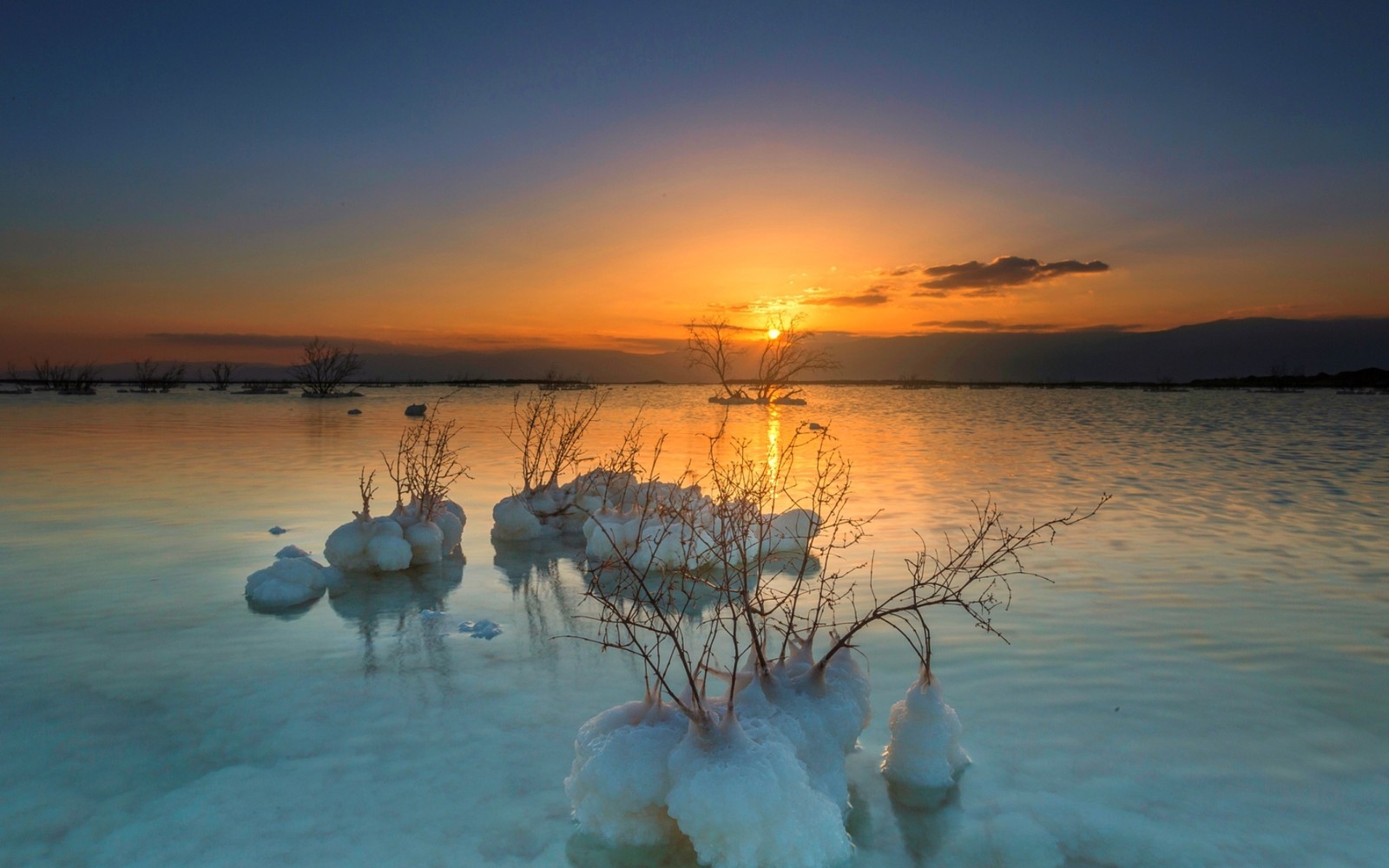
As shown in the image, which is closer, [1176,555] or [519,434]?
[1176,555]

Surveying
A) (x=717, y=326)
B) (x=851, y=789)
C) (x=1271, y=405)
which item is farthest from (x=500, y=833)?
(x=1271, y=405)

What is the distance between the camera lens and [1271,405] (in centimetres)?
4953

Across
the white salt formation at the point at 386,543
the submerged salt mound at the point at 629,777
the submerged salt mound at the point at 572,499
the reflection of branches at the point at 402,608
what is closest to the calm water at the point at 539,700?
the reflection of branches at the point at 402,608

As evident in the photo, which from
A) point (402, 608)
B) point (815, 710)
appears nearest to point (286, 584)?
point (402, 608)

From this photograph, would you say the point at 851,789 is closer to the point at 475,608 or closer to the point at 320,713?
the point at 320,713

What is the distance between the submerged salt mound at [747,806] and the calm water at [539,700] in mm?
362

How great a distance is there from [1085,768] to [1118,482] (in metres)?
13.4

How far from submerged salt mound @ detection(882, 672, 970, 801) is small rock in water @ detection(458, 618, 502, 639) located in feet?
13.0

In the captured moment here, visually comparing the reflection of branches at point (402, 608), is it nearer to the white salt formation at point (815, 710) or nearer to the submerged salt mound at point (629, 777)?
the submerged salt mound at point (629, 777)

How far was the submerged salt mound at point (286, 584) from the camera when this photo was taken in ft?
26.4

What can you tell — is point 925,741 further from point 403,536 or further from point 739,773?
point 403,536

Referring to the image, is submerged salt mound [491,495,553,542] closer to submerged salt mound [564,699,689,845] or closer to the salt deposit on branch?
the salt deposit on branch

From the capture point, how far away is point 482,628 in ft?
24.3

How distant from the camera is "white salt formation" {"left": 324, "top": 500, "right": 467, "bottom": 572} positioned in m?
9.16
